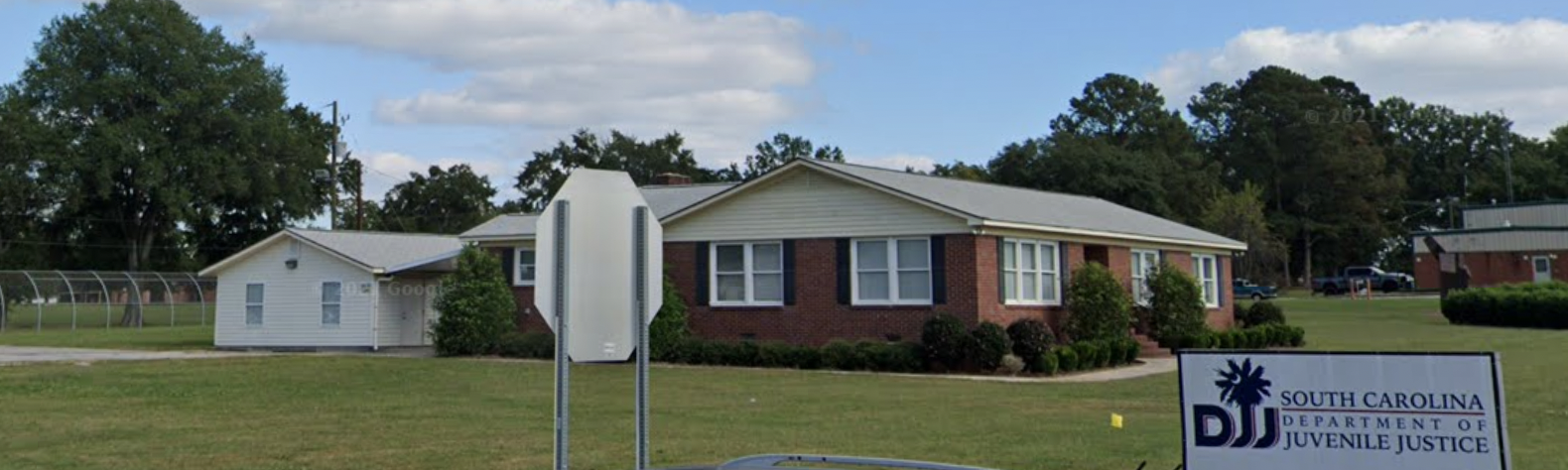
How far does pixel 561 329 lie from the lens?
20.6ft

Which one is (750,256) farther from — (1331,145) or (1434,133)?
(1434,133)

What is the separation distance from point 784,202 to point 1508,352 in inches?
568

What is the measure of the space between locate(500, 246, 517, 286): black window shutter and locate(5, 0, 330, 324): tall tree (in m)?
36.2

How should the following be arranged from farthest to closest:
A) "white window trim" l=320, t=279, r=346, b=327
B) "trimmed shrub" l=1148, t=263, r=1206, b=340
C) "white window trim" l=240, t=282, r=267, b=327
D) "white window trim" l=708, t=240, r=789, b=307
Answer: "white window trim" l=240, t=282, r=267, b=327, "white window trim" l=320, t=279, r=346, b=327, "trimmed shrub" l=1148, t=263, r=1206, b=340, "white window trim" l=708, t=240, r=789, b=307

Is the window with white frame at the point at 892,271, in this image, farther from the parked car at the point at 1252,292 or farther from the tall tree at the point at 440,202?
the tall tree at the point at 440,202

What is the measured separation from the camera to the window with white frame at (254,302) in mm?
33875

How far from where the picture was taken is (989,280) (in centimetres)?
2458

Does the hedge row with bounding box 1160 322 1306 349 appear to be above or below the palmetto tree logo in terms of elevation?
below

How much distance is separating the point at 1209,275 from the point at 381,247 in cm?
2157

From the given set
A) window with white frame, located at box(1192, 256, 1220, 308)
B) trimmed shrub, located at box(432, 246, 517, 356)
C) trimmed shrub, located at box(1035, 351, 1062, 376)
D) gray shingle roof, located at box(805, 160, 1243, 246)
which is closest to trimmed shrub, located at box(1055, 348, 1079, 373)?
trimmed shrub, located at box(1035, 351, 1062, 376)

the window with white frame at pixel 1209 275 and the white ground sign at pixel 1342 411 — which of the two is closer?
the white ground sign at pixel 1342 411

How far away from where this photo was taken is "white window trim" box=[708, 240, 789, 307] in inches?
1045

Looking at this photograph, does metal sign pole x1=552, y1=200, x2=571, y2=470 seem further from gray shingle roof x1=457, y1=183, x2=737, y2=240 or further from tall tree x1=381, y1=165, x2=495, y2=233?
tall tree x1=381, y1=165, x2=495, y2=233

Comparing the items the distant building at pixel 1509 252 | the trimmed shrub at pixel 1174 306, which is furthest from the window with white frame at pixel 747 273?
the distant building at pixel 1509 252
